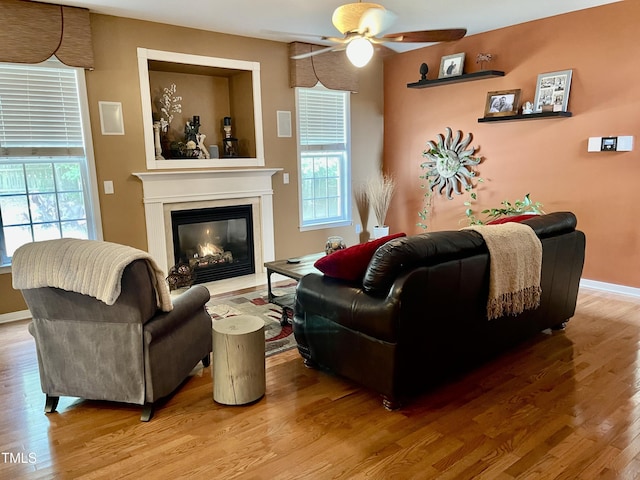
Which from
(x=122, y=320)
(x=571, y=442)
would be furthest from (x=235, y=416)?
(x=571, y=442)

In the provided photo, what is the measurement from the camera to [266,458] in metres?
2.11

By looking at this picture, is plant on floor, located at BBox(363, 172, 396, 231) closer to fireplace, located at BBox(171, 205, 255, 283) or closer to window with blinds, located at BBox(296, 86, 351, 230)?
window with blinds, located at BBox(296, 86, 351, 230)

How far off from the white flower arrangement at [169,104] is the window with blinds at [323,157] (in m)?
1.38

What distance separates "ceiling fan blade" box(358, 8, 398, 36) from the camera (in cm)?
292

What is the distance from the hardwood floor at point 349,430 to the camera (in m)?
2.03

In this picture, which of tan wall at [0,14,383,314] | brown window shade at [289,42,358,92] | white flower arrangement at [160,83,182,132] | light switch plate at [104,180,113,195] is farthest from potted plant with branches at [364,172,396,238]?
light switch plate at [104,180,113,195]

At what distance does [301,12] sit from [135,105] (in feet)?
5.88

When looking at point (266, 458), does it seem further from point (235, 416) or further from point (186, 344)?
point (186, 344)

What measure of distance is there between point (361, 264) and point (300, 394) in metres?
0.83

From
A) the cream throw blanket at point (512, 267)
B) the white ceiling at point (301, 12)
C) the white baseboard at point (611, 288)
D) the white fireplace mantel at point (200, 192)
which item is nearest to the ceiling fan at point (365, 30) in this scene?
the white ceiling at point (301, 12)

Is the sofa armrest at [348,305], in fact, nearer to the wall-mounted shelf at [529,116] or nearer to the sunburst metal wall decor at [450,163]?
the wall-mounted shelf at [529,116]

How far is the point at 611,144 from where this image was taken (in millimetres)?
4297

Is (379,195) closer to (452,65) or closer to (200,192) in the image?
(452,65)

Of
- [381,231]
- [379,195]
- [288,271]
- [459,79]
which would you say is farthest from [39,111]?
[459,79]
